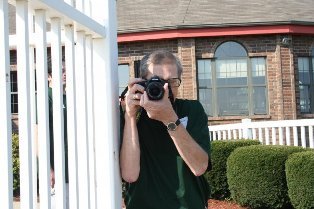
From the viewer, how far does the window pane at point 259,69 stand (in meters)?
15.1

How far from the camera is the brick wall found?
48.4 feet

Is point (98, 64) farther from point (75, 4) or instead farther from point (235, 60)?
point (235, 60)

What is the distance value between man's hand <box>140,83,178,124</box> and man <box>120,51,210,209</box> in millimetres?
66

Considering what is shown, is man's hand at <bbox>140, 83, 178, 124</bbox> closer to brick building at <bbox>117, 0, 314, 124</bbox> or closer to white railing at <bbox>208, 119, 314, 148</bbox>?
white railing at <bbox>208, 119, 314, 148</bbox>

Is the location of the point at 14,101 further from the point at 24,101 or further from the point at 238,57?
the point at 24,101

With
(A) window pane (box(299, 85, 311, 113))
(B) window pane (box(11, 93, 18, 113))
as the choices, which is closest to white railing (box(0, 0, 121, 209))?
(B) window pane (box(11, 93, 18, 113))

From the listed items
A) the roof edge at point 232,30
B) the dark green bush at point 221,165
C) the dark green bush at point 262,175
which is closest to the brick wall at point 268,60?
the roof edge at point 232,30

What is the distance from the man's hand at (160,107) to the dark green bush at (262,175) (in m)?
5.20

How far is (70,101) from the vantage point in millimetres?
1633

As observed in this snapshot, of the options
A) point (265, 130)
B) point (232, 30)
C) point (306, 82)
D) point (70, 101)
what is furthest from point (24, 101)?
point (306, 82)

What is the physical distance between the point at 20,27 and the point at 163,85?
0.64m

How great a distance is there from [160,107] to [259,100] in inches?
539

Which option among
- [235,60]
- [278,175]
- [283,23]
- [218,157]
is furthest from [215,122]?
[278,175]

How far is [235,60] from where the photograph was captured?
15.1 meters
